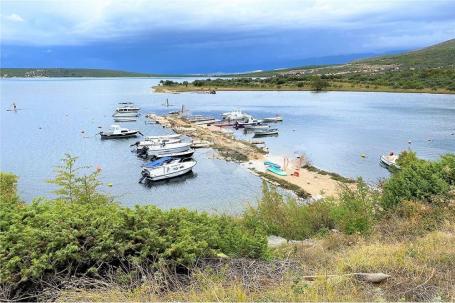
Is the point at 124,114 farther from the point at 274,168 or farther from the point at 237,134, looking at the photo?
the point at 274,168

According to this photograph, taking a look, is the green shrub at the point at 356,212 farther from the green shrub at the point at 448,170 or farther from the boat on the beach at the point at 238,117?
the boat on the beach at the point at 238,117

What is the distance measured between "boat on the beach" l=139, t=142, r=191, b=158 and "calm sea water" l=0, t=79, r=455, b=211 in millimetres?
1847

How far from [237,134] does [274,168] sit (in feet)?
92.1

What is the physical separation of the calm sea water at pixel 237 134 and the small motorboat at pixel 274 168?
7.66 ft

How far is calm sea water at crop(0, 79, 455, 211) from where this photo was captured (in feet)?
122

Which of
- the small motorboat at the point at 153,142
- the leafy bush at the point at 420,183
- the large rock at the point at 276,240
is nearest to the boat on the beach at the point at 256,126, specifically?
the small motorboat at the point at 153,142

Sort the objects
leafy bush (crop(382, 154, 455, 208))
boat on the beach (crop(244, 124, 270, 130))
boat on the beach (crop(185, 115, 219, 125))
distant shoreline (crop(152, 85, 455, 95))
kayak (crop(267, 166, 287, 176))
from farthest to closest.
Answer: distant shoreline (crop(152, 85, 455, 95)), boat on the beach (crop(185, 115, 219, 125)), boat on the beach (crop(244, 124, 270, 130)), kayak (crop(267, 166, 287, 176)), leafy bush (crop(382, 154, 455, 208))

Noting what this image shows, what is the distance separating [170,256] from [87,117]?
8820 centimetres

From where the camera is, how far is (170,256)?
7.82 meters

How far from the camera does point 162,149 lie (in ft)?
168

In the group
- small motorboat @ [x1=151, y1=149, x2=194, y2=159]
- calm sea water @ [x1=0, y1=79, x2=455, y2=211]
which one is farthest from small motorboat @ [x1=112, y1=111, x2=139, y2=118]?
small motorboat @ [x1=151, y1=149, x2=194, y2=159]

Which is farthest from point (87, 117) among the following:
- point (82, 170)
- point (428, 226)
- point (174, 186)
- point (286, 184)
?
point (428, 226)

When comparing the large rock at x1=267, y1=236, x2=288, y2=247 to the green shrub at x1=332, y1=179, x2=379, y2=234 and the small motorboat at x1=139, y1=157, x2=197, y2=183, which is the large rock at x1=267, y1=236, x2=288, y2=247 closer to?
the green shrub at x1=332, y1=179, x2=379, y2=234

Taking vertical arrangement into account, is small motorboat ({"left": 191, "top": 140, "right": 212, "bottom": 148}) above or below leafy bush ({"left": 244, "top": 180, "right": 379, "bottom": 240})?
below
